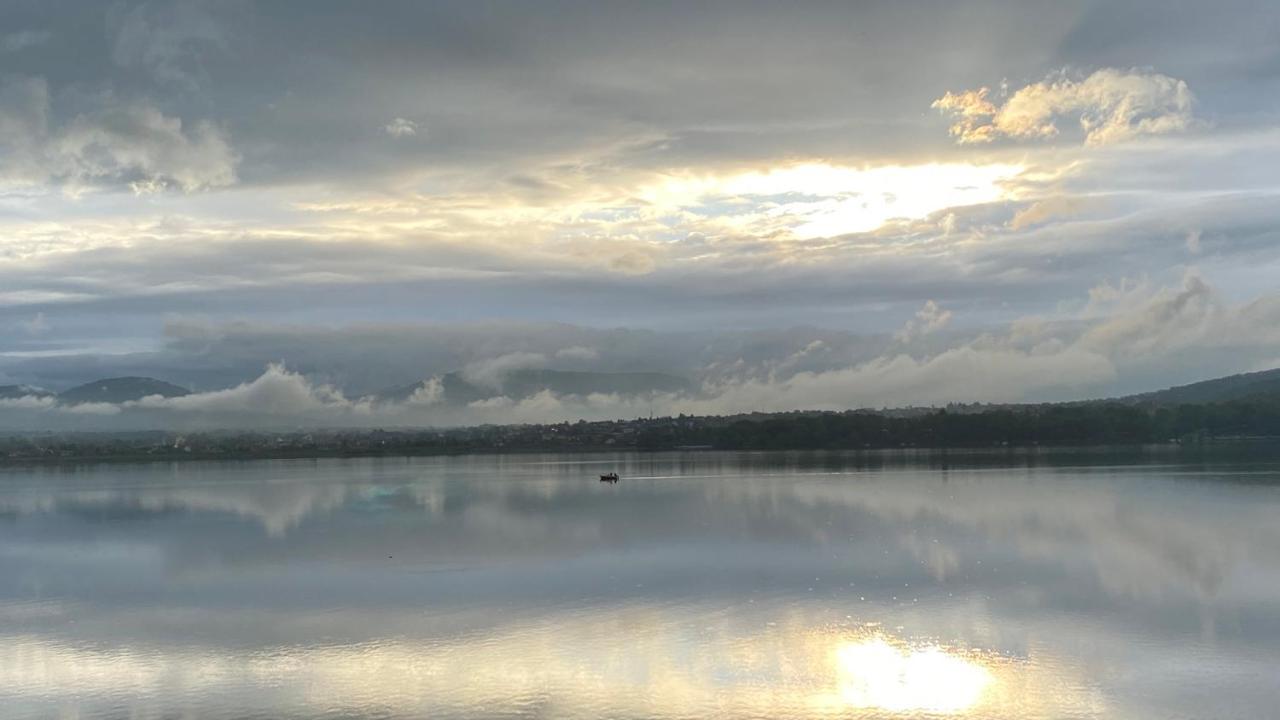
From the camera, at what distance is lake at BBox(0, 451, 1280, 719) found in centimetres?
1902

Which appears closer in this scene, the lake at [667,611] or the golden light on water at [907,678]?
the golden light on water at [907,678]

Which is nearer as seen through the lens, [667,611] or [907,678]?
[907,678]

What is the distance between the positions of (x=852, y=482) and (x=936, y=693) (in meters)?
54.3

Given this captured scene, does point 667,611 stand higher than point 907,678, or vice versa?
point 667,611

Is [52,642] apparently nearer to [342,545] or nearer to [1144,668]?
[342,545]

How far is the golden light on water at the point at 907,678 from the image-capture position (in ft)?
59.8

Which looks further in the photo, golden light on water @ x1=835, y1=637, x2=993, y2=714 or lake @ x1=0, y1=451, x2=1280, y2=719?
lake @ x1=0, y1=451, x2=1280, y2=719

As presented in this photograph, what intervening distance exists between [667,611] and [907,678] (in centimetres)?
783

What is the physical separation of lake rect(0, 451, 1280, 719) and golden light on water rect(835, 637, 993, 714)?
0.22ft

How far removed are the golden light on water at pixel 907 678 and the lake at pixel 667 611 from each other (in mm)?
68

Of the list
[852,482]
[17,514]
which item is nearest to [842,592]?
[852,482]

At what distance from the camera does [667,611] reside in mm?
26297

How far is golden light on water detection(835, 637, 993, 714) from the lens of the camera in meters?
18.2

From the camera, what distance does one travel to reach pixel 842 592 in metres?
28.7
